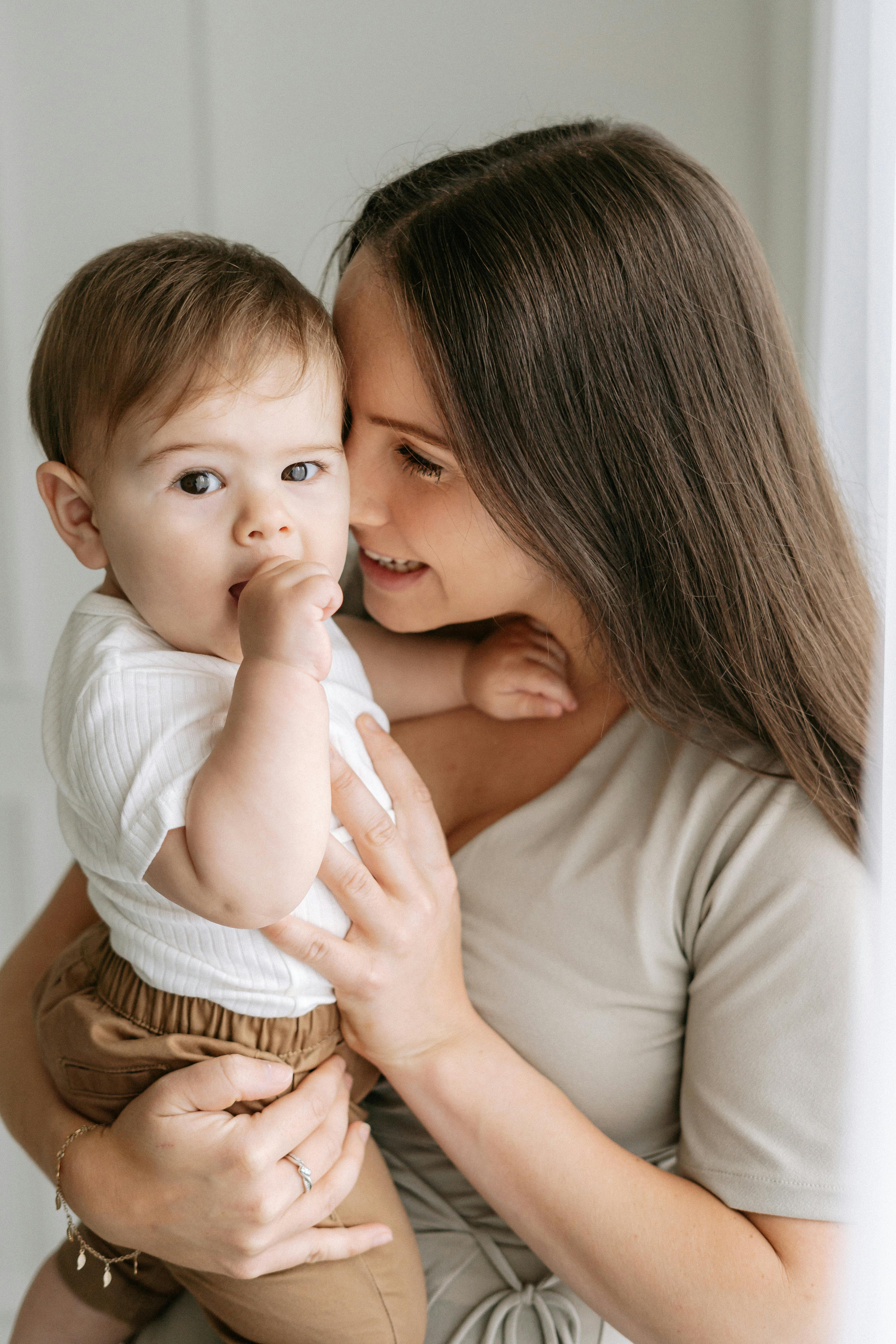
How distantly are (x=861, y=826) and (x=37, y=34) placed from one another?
179 centimetres

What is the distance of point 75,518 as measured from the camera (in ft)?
2.89

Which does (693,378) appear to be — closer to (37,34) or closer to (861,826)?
(861,826)

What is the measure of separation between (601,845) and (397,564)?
36 centimetres

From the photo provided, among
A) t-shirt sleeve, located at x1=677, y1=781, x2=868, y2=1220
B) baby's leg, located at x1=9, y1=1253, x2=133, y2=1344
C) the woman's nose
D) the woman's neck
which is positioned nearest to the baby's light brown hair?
the woman's nose

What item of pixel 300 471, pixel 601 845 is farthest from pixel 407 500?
pixel 601 845

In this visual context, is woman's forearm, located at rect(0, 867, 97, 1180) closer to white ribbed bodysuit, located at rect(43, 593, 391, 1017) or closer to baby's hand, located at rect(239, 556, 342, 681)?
white ribbed bodysuit, located at rect(43, 593, 391, 1017)

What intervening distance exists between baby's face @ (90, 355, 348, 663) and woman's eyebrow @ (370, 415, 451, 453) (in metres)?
0.11

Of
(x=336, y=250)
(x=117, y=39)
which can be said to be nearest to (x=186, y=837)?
(x=336, y=250)

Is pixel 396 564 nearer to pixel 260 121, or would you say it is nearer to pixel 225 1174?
pixel 225 1174

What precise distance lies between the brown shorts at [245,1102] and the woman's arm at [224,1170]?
21mm

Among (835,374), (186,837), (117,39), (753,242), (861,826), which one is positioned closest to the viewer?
(186,837)

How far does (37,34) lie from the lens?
1723 millimetres

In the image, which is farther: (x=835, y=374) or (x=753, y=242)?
(x=835, y=374)

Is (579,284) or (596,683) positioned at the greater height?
(579,284)
